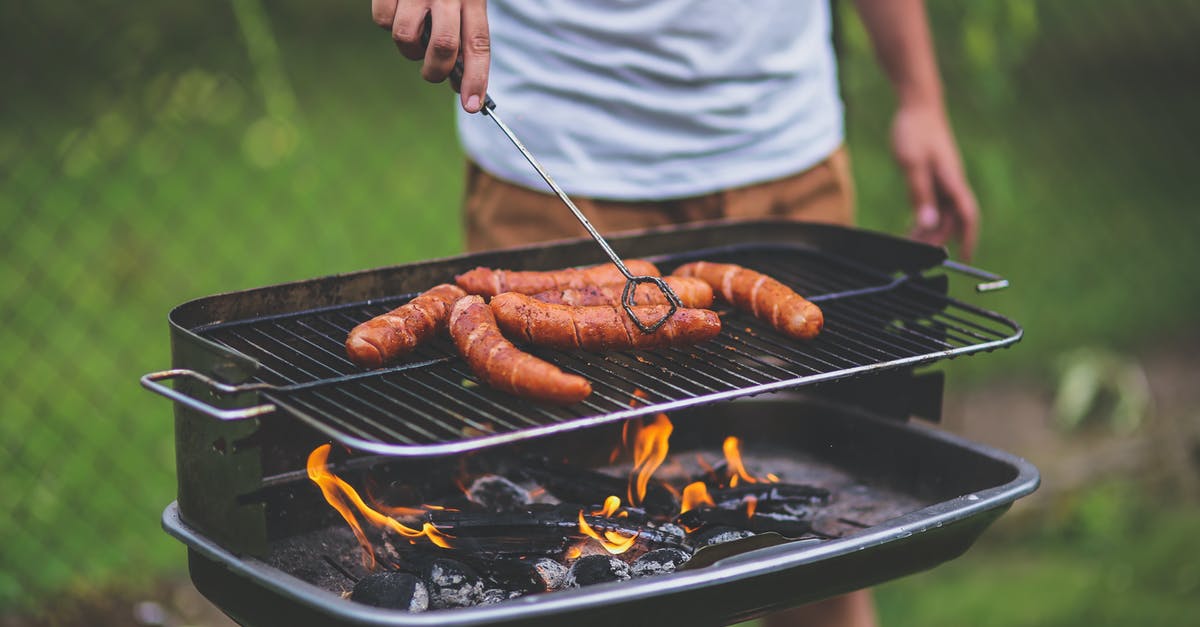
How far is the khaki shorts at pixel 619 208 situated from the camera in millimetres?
3041

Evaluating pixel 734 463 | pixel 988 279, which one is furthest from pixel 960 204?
pixel 734 463

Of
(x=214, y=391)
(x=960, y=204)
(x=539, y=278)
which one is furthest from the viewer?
(x=960, y=204)

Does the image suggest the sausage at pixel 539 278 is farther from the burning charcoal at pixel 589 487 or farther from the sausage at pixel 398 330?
the burning charcoal at pixel 589 487

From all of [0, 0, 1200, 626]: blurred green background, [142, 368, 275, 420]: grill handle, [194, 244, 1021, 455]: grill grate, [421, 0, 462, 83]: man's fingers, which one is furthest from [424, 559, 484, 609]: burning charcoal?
[0, 0, 1200, 626]: blurred green background

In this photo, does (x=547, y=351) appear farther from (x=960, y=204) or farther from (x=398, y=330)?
(x=960, y=204)

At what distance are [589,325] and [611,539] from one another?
0.41m

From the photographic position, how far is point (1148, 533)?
504 centimetres

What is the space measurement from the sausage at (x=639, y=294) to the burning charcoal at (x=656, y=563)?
0.49 metres

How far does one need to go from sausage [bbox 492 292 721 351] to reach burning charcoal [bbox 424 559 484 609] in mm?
441

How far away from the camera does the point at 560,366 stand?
223 centimetres

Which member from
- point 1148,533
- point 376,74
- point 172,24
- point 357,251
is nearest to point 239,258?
point 357,251

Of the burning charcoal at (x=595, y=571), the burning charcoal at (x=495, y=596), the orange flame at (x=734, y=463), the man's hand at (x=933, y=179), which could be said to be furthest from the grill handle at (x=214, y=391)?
the man's hand at (x=933, y=179)

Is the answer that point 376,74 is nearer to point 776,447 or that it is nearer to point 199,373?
point 776,447

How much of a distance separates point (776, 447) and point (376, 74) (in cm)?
719
